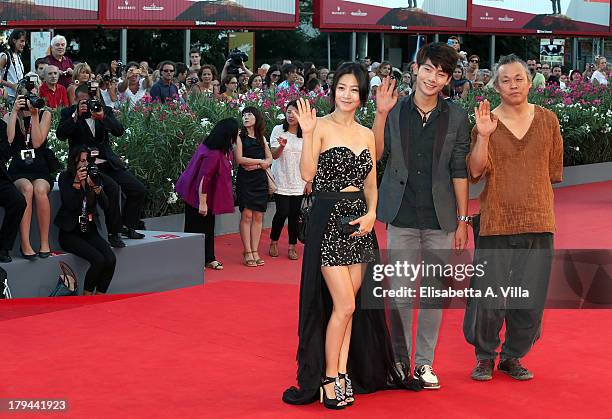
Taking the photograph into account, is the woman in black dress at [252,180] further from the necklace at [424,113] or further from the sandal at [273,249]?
the necklace at [424,113]

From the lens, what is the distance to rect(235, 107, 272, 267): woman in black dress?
39.0 feet

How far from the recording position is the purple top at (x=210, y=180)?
37.6ft

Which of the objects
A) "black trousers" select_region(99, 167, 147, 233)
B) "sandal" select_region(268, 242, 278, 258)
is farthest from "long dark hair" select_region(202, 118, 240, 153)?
"sandal" select_region(268, 242, 278, 258)

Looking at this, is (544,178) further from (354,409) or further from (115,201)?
(115,201)

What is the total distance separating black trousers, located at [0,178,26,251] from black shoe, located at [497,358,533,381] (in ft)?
14.6

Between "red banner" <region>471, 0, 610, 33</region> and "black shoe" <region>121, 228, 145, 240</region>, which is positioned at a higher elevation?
"red banner" <region>471, 0, 610, 33</region>

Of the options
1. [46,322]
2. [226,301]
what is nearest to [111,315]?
[46,322]

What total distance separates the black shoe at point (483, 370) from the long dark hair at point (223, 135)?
5405 mm

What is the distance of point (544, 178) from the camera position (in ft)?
21.3

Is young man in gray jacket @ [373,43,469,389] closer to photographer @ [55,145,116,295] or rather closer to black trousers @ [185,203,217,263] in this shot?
photographer @ [55,145,116,295]

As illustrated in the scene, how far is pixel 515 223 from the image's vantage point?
21.1 ft

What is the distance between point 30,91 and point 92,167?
998 millimetres

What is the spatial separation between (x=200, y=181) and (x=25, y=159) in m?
2.23

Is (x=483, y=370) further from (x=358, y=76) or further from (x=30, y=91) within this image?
(x=30, y=91)
